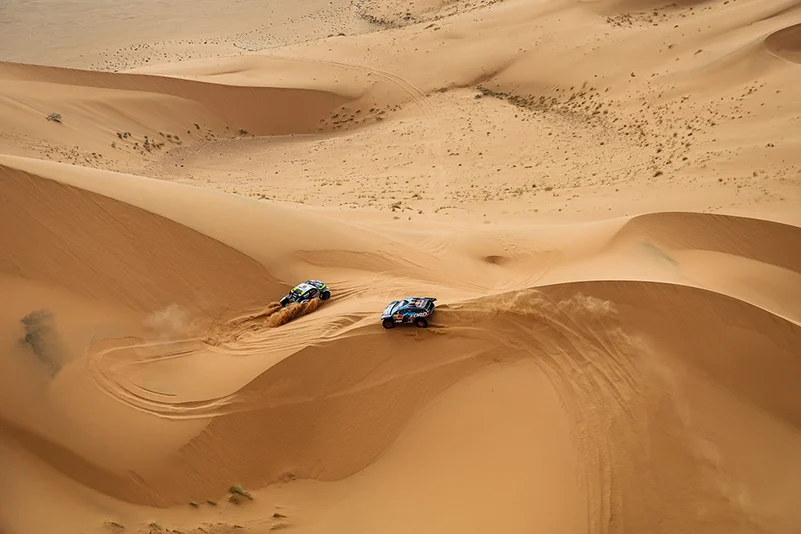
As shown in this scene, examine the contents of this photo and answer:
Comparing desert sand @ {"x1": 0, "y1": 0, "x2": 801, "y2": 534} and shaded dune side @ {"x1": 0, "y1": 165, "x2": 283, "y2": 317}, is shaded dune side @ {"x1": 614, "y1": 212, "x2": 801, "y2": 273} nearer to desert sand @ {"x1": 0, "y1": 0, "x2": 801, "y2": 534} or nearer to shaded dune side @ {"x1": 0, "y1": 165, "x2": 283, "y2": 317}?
desert sand @ {"x1": 0, "y1": 0, "x2": 801, "y2": 534}

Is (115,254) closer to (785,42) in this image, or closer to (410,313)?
(410,313)

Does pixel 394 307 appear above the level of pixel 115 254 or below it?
below

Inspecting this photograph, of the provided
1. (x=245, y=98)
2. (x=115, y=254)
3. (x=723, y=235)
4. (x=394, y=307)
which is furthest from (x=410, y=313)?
(x=245, y=98)

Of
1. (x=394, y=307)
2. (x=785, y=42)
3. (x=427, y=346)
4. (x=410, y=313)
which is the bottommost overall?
(x=427, y=346)

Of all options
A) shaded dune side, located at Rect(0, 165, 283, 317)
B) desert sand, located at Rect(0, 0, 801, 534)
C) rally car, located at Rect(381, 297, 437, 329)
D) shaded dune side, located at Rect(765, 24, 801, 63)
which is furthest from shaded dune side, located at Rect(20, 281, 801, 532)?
shaded dune side, located at Rect(765, 24, 801, 63)

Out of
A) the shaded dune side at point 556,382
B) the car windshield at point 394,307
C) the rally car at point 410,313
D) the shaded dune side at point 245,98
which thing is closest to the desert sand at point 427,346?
the shaded dune side at point 556,382

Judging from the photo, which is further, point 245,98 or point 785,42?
point 245,98

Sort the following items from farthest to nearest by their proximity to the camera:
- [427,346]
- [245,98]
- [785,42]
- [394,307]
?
1. [245,98]
2. [785,42]
3. [394,307]
4. [427,346]

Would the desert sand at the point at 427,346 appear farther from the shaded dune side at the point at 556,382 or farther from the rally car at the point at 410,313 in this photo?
the rally car at the point at 410,313

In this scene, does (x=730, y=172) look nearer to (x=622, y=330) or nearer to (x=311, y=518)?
(x=622, y=330)
